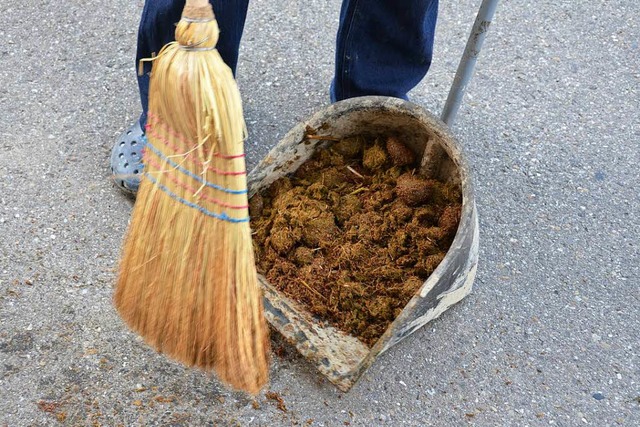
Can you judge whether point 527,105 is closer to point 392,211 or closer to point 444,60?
point 444,60

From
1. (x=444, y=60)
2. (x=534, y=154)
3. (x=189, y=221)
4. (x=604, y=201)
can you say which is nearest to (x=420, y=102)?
(x=444, y=60)

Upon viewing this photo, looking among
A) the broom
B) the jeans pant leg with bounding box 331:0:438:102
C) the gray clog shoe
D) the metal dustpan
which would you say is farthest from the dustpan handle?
the gray clog shoe

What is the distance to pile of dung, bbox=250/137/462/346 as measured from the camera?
1.65 metres

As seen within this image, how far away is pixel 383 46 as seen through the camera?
6.34 ft

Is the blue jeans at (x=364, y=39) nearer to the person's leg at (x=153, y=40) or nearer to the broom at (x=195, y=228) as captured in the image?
the person's leg at (x=153, y=40)

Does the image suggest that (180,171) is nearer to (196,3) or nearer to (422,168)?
(196,3)

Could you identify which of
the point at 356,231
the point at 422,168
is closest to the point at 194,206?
the point at 356,231

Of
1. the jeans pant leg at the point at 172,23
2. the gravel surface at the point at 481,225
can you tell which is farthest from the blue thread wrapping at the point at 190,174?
the gravel surface at the point at 481,225

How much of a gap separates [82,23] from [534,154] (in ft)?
5.86

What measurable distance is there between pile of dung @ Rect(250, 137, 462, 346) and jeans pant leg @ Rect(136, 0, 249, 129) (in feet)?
1.28

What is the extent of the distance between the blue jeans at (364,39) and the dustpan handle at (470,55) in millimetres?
179

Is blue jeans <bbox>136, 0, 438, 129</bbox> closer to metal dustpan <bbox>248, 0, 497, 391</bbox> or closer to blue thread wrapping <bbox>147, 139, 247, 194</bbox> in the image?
metal dustpan <bbox>248, 0, 497, 391</bbox>

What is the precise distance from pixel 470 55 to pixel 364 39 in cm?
34

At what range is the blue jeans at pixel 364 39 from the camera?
1.67 metres
